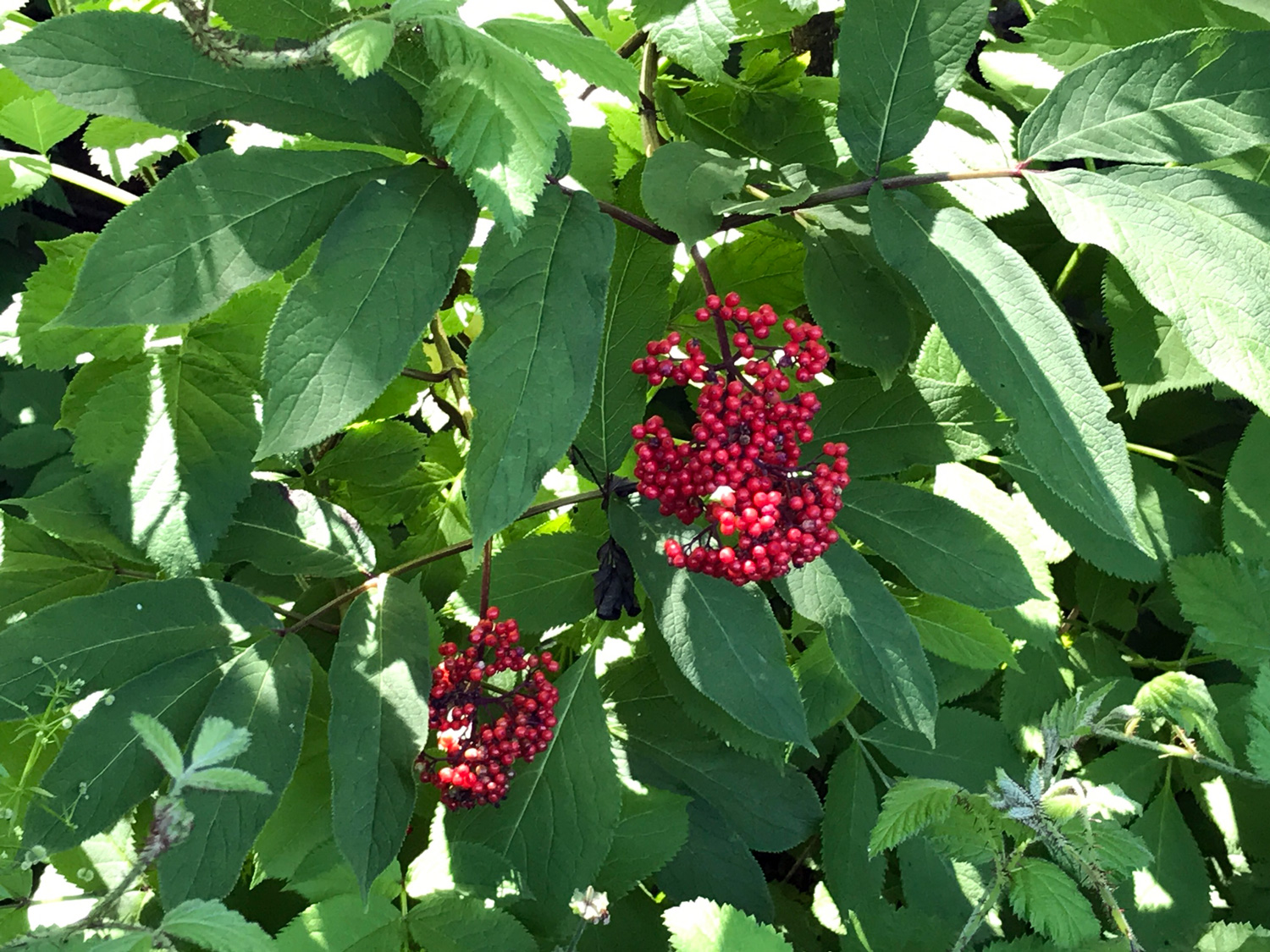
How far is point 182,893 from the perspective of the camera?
2.73 ft

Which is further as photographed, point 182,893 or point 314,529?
point 314,529

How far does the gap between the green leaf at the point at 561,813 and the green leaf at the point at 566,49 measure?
68cm

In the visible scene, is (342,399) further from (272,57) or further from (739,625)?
(739,625)

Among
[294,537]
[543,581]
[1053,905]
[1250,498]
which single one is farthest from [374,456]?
[1250,498]

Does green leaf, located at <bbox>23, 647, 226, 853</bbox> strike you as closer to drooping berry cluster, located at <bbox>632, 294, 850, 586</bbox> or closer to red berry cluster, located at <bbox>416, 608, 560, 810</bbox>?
red berry cluster, located at <bbox>416, 608, 560, 810</bbox>

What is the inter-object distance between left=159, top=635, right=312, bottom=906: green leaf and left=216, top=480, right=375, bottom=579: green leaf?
0.32ft

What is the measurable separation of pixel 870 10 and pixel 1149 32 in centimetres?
56

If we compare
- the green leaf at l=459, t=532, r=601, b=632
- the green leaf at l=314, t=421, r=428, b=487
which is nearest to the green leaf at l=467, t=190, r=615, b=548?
the green leaf at l=459, t=532, r=601, b=632

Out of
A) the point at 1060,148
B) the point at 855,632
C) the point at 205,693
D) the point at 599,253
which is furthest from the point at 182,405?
the point at 1060,148

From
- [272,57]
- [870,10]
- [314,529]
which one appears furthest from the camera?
[314,529]

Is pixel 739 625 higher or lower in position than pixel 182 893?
higher

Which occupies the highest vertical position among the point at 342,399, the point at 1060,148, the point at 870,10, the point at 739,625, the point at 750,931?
the point at 870,10

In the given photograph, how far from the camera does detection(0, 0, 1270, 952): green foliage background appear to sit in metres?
0.73

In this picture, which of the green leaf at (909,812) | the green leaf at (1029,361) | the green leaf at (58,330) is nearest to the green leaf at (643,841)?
the green leaf at (909,812)
